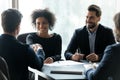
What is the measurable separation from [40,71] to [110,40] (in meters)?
1.38

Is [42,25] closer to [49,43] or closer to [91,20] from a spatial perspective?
[49,43]

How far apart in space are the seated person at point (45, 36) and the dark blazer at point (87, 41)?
0.64 feet

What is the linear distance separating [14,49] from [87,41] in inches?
56.8

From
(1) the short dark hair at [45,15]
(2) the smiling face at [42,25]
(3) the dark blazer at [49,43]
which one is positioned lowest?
(3) the dark blazer at [49,43]

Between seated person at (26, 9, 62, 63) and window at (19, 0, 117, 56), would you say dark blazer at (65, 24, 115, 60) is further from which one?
window at (19, 0, 117, 56)

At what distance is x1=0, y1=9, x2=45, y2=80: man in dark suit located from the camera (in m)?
2.32

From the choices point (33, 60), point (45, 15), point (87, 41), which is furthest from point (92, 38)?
point (33, 60)

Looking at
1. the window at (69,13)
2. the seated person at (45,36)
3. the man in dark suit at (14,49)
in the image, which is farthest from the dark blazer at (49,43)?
the man in dark suit at (14,49)

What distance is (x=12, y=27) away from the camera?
2355 mm

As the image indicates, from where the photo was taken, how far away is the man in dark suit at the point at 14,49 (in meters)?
2.32

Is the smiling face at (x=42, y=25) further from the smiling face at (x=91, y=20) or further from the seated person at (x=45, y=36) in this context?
the smiling face at (x=91, y=20)

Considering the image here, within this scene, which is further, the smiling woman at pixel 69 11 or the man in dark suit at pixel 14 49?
the smiling woman at pixel 69 11

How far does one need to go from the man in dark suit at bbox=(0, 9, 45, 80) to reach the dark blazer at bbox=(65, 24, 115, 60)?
121 cm

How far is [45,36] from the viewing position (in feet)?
11.3
